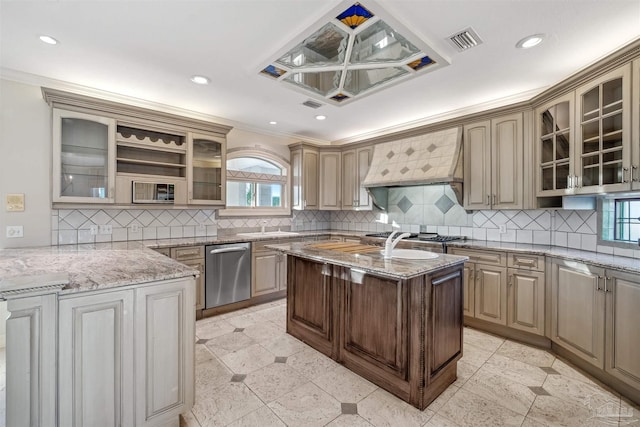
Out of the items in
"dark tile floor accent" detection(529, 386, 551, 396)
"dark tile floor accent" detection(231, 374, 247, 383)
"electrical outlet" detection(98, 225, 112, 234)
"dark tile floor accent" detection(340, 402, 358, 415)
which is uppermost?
"electrical outlet" detection(98, 225, 112, 234)

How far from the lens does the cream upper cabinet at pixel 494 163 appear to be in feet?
10.5

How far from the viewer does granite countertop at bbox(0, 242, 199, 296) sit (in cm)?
142

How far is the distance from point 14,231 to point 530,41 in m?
4.93

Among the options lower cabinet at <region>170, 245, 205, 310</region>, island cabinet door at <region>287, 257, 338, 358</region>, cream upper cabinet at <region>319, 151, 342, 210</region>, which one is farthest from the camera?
cream upper cabinet at <region>319, 151, 342, 210</region>

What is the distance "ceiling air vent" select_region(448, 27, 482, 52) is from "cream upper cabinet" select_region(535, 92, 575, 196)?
1.15 m

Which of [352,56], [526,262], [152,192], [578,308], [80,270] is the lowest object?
[578,308]

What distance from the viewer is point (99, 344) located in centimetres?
155

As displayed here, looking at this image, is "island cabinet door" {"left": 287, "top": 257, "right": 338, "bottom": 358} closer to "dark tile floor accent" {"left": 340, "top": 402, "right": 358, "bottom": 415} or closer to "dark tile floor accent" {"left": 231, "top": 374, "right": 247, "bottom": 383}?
"dark tile floor accent" {"left": 340, "top": 402, "right": 358, "bottom": 415}

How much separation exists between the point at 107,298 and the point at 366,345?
5.75 ft

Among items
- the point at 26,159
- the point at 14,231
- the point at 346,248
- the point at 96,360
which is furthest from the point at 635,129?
the point at 14,231

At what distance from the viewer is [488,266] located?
3.14 metres

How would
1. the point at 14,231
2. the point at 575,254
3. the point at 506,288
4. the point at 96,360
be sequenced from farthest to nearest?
the point at 506,288
the point at 14,231
the point at 575,254
the point at 96,360

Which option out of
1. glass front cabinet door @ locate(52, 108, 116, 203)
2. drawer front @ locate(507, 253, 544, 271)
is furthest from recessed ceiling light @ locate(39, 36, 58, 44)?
drawer front @ locate(507, 253, 544, 271)

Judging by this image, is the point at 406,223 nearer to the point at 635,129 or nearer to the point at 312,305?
the point at 312,305
